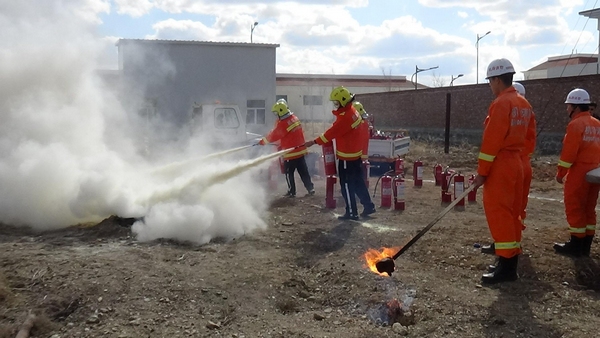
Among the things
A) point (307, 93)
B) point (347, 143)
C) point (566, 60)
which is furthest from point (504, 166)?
point (566, 60)

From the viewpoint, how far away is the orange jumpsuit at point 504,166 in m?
4.77

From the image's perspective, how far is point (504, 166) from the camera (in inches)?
189

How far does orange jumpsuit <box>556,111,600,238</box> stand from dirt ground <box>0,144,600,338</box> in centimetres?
39

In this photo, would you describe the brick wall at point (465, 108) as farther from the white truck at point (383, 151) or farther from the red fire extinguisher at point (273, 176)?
the red fire extinguisher at point (273, 176)

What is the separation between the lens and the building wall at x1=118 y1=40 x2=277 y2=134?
22.0 meters

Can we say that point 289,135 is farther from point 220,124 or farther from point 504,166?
point 504,166

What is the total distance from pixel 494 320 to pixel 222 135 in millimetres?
10353

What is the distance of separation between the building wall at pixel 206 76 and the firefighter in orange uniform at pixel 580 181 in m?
16.2

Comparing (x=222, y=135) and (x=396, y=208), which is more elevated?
(x=222, y=135)

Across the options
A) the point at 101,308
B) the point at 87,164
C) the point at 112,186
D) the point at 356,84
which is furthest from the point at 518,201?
the point at 356,84

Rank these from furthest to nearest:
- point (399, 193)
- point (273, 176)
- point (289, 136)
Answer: point (273, 176), point (289, 136), point (399, 193)

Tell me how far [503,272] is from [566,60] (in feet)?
138

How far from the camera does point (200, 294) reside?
4.63 meters

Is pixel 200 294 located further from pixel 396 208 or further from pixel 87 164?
pixel 396 208
